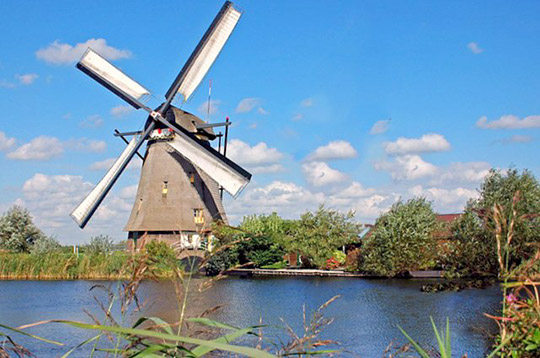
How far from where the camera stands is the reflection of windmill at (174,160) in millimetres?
26922

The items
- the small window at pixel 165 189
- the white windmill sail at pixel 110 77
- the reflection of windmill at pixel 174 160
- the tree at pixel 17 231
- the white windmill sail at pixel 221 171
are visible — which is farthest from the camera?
the tree at pixel 17 231

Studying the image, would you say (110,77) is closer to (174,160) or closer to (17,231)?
(174,160)

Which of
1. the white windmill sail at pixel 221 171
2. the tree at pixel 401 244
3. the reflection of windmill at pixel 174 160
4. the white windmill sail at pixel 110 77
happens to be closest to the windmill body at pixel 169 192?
the reflection of windmill at pixel 174 160

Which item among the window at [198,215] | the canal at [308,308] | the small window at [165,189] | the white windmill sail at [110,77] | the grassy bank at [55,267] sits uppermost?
the white windmill sail at [110,77]

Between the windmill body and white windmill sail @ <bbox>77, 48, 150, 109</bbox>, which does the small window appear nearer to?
the windmill body

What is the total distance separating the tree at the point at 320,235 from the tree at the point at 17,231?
15.3m

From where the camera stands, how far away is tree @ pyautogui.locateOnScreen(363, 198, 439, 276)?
2714 centimetres

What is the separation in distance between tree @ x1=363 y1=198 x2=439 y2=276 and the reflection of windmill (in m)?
6.80

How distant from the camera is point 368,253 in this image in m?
28.2

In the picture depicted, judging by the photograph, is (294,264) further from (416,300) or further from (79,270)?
(416,300)

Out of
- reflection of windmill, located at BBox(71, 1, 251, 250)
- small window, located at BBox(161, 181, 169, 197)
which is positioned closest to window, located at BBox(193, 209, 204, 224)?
reflection of windmill, located at BBox(71, 1, 251, 250)

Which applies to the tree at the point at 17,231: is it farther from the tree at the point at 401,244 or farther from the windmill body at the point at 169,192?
the tree at the point at 401,244

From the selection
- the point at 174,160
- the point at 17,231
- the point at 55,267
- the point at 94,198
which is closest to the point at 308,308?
the point at 55,267

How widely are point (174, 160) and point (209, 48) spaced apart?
18.9 ft
